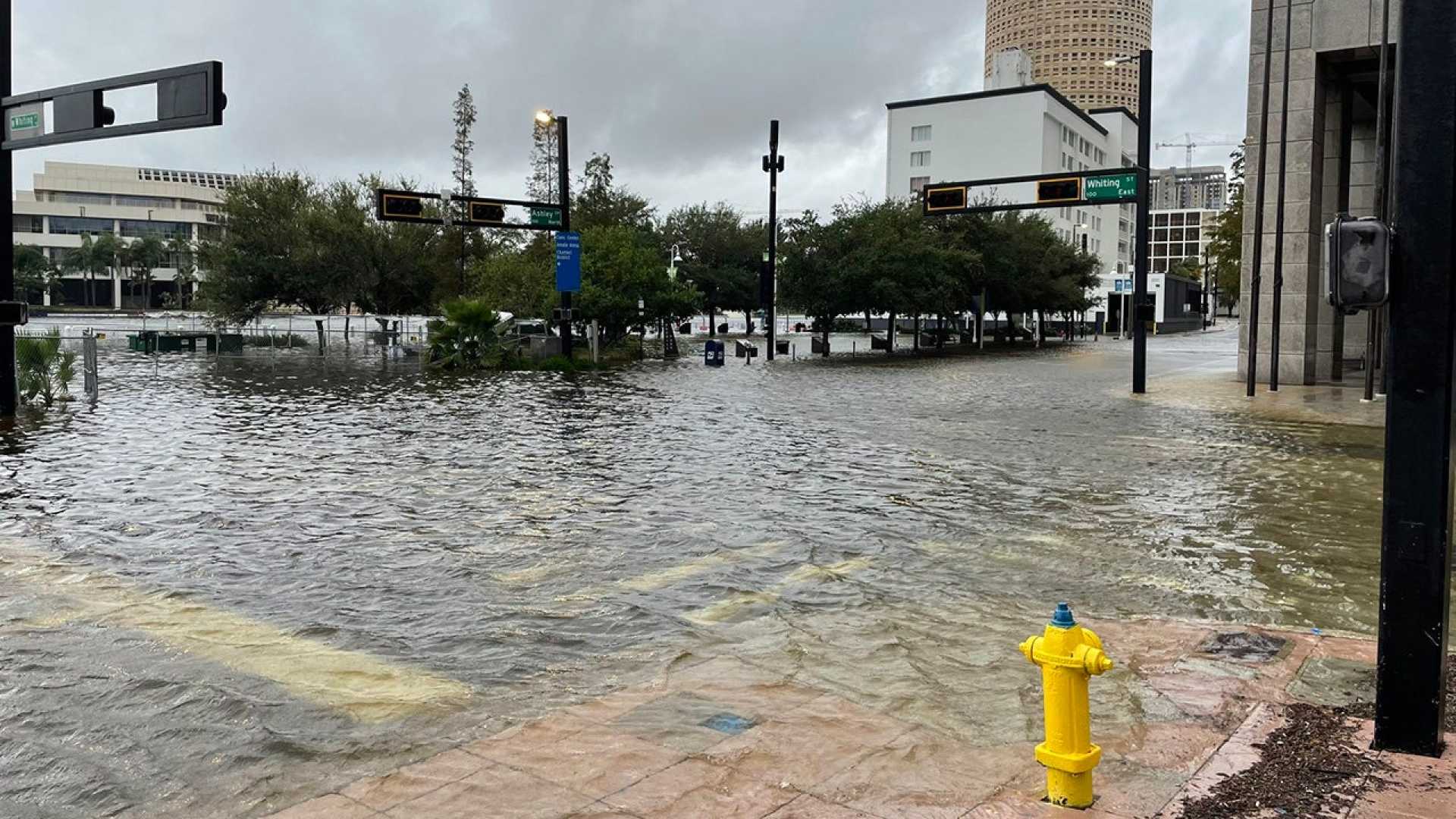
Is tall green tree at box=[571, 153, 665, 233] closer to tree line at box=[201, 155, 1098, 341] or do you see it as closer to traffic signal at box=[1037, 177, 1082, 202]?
tree line at box=[201, 155, 1098, 341]

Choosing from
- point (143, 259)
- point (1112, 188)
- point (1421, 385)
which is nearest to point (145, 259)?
point (143, 259)

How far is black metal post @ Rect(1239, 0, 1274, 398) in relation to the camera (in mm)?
27328

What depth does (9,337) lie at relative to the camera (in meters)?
18.1

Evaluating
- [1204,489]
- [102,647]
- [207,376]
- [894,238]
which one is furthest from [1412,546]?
[894,238]

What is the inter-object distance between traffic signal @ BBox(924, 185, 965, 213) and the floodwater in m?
14.8

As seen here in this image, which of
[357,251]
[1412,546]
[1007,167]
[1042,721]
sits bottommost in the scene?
[1042,721]

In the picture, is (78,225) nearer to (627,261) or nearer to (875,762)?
(627,261)

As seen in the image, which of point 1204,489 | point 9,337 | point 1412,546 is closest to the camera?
point 1412,546

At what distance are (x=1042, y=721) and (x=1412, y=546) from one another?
5.73 ft

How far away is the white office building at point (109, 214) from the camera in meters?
131

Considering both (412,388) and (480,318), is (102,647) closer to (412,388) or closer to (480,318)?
(412,388)

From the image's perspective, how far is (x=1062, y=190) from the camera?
29.7 metres

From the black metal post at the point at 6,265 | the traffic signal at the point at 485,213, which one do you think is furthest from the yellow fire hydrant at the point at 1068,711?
the traffic signal at the point at 485,213

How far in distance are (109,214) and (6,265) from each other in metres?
133
